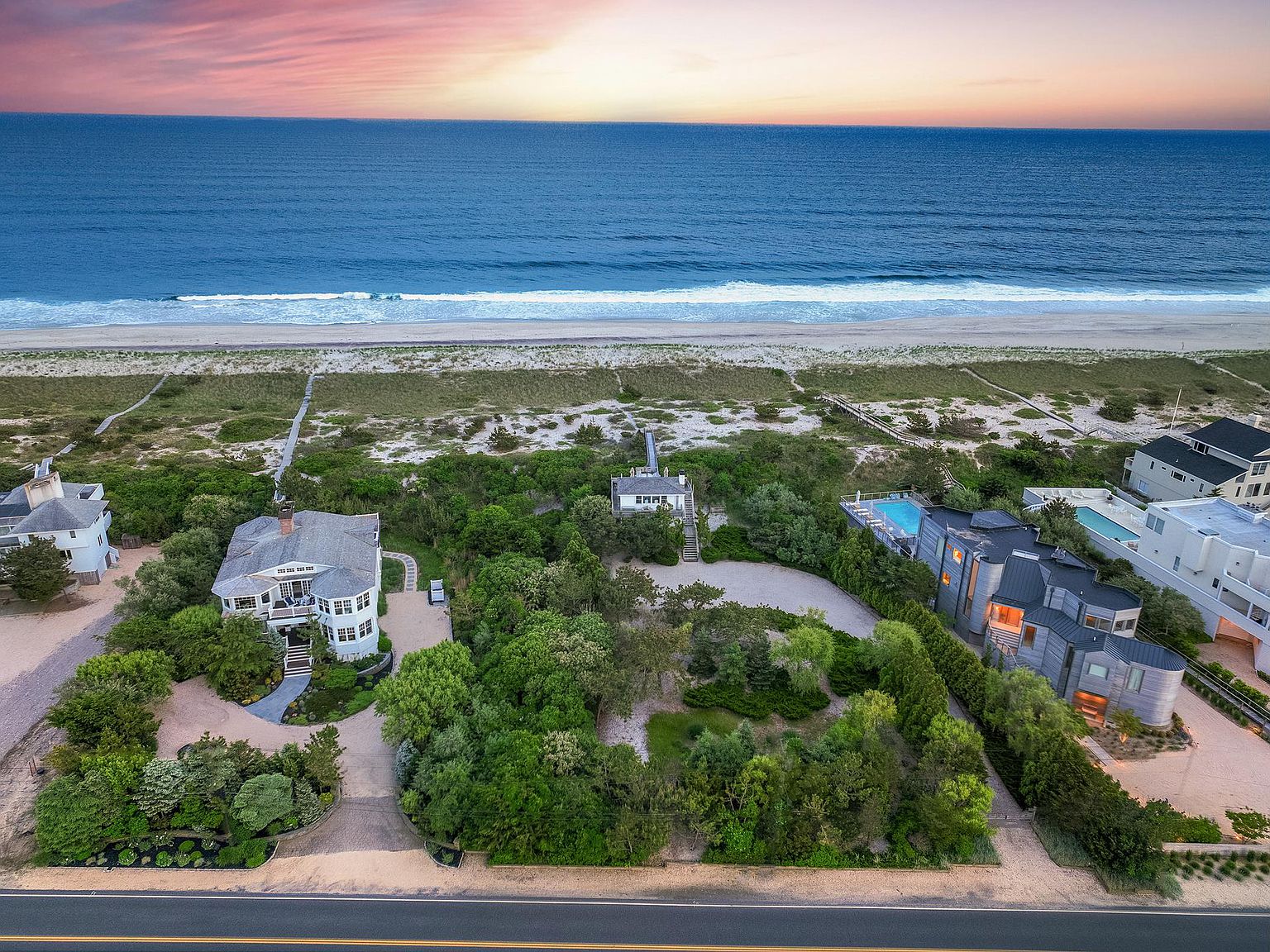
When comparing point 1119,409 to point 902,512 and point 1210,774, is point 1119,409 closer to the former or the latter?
point 902,512

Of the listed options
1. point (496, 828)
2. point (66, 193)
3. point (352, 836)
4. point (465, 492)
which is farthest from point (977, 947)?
point (66, 193)

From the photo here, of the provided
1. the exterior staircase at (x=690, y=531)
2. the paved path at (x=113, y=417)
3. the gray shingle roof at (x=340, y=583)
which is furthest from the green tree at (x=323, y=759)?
the paved path at (x=113, y=417)

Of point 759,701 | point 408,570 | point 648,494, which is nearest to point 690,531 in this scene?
point 648,494

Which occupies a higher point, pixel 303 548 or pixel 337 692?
pixel 303 548

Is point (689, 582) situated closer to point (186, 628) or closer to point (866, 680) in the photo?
point (866, 680)

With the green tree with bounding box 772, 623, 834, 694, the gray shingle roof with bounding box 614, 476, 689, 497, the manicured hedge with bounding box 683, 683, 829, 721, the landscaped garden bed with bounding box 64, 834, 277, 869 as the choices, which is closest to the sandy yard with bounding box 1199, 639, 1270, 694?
the green tree with bounding box 772, 623, 834, 694

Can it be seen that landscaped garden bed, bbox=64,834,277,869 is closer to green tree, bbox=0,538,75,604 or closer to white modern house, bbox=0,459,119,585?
green tree, bbox=0,538,75,604

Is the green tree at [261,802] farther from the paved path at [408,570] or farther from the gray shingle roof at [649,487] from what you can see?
the gray shingle roof at [649,487]
